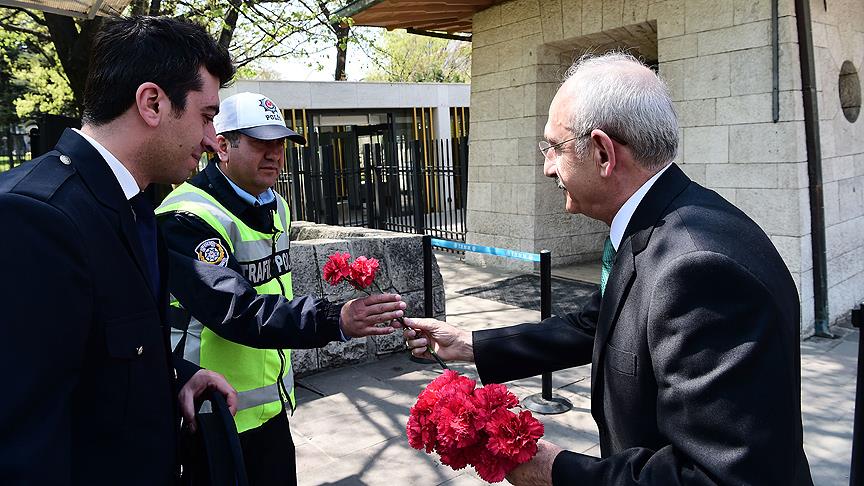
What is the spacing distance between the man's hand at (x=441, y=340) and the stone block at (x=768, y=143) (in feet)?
17.0

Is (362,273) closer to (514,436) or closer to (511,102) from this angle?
(514,436)

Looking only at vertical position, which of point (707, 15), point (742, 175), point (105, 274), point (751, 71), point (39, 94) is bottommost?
point (105, 274)

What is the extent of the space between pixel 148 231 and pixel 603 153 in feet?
4.11

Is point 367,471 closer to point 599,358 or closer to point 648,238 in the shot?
point 599,358

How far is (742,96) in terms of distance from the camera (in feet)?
21.5

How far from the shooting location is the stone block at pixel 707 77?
671 cm

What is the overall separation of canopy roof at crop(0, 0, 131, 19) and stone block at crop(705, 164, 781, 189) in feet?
19.0

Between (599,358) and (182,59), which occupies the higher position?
(182,59)

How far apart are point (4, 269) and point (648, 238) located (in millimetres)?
1388

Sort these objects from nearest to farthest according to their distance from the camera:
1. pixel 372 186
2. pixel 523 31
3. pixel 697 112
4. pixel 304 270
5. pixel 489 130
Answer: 1. pixel 304 270
2. pixel 697 112
3. pixel 523 31
4. pixel 489 130
5. pixel 372 186

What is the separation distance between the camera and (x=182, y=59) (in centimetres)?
168

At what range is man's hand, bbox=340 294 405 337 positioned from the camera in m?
2.30

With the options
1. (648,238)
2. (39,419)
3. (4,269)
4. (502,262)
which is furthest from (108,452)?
(502,262)

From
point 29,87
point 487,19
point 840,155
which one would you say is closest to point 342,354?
point 840,155
